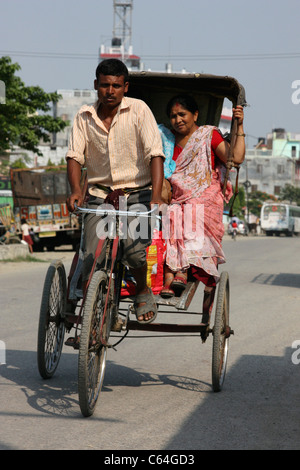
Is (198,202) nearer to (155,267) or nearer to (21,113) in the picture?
(155,267)

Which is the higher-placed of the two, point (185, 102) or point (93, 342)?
point (185, 102)

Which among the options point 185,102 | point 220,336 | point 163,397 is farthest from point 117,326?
point 185,102

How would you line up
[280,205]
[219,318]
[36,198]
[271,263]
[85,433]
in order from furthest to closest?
[280,205], [36,198], [271,263], [219,318], [85,433]

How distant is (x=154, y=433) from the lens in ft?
13.7

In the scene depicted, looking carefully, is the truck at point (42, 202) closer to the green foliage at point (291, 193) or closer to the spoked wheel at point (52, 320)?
the spoked wheel at point (52, 320)

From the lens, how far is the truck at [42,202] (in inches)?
1057

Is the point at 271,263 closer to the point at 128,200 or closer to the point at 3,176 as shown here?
the point at 128,200

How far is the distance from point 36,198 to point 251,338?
20010 mm

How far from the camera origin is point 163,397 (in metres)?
5.18

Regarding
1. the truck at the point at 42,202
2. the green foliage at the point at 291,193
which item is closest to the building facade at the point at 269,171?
the green foliage at the point at 291,193

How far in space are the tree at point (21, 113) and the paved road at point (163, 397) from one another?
13.1m

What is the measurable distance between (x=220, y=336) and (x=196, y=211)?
0.93 meters

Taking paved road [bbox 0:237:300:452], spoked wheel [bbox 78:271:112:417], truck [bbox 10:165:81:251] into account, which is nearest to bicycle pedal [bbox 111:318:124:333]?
spoked wheel [bbox 78:271:112:417]
